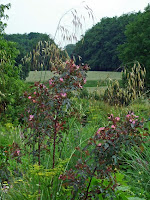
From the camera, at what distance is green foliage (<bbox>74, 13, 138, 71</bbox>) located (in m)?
39.2

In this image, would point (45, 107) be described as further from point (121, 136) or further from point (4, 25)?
point (4, 25)

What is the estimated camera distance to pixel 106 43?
39.7 metres

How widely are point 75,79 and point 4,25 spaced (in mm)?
10349

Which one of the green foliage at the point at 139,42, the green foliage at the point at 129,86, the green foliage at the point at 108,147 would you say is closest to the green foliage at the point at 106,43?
the green foliage at the point at 139,42

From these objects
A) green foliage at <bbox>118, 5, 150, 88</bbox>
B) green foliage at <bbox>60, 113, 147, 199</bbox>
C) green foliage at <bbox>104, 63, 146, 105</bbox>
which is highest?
green foliage at <bbox>118, 5, 150, 88</bbox>

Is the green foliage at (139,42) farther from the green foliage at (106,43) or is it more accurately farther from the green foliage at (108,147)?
the green foliage at (108,147)

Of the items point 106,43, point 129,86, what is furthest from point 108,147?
point 106,43

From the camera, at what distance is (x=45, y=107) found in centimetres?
283

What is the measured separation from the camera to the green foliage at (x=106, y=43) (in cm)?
3922

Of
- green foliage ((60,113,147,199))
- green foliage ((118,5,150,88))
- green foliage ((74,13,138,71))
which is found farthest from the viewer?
green foliage ((74,13,138,71))

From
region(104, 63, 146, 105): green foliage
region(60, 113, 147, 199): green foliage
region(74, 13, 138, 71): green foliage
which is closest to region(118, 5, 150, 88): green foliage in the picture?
region(74, 13, 138, 71): green foliage

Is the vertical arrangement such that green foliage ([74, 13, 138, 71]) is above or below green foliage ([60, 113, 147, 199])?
above

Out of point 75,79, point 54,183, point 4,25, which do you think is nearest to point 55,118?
point 75,79

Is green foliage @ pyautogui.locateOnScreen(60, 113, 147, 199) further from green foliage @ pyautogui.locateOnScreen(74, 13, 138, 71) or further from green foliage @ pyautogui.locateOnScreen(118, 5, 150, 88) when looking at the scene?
green foliage @ pyautogui.locateOnScreen(74, 13, 138, 71)
